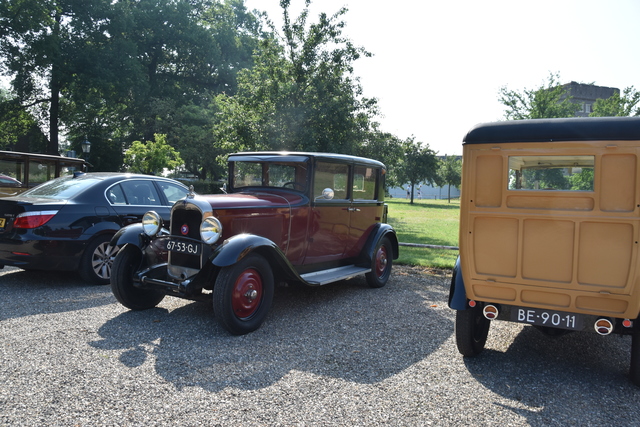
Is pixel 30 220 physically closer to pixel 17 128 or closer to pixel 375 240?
pixel 375 240

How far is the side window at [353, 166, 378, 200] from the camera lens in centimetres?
711

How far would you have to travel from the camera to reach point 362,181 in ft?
23.9

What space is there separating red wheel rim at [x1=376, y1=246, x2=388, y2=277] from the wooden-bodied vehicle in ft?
10.5

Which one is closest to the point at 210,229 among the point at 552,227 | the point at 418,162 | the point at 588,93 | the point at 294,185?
the point at 294,185

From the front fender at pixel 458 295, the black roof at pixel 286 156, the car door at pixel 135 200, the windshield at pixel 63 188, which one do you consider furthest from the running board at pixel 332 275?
the windshield at pixel 63 188

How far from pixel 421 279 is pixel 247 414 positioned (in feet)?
18.0

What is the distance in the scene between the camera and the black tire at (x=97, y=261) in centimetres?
676

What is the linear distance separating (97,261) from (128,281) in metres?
1.76

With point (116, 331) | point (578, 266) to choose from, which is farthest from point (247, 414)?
point (578, 266)

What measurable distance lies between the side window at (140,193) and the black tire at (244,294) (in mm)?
3337

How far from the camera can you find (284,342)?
183 inches

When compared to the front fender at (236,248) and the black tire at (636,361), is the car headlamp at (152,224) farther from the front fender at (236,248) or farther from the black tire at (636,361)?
the black tire at (636,361)

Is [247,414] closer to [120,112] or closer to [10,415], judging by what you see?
[10,415]

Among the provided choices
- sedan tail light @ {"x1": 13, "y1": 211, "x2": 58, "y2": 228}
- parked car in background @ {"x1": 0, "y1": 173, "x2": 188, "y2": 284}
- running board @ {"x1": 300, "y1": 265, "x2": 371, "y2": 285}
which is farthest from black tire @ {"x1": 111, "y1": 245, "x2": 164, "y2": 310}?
running board @ {"x1": 300, "y1": 265, "x2": 371, "y2": 285}
